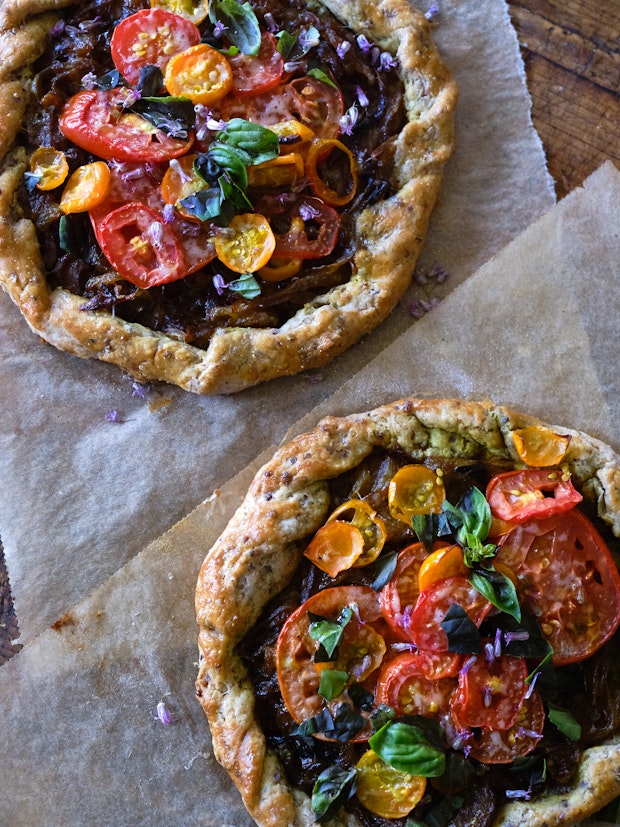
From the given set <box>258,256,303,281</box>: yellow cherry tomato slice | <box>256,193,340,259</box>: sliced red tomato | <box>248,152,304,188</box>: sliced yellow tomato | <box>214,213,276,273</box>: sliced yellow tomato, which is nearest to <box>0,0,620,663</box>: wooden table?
<box>256,193,340,259</box>: sliced red tomato

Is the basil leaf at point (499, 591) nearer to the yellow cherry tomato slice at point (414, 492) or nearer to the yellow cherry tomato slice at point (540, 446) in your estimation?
the yellow cherry tomato slice at point (414, 492)

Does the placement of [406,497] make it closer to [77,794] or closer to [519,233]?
[519,233]

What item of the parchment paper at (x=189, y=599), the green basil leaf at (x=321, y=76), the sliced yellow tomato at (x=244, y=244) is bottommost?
the parchment paper at (x=189, y=599)

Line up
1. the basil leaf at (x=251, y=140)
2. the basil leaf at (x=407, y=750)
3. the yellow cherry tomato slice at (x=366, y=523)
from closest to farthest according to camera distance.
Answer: the basil leaf at (x=407, y=750) → the yellow cherry tomato slice at (x=366, y=523) → the basil leaf at (x=251, y=140)

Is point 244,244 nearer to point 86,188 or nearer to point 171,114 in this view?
point 171,114

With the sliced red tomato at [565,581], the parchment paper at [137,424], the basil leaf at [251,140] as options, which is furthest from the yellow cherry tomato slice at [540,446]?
the basil leaf at [251,140]

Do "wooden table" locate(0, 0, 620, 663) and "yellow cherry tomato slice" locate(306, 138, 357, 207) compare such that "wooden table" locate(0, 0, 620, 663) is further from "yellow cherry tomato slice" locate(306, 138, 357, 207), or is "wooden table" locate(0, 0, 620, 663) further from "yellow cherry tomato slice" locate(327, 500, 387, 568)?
"yellow cherry tomato slice" locate(327, 500, 387, 568)

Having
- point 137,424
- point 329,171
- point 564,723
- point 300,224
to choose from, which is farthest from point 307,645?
point 329,171

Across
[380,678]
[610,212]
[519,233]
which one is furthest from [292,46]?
[380,678]
